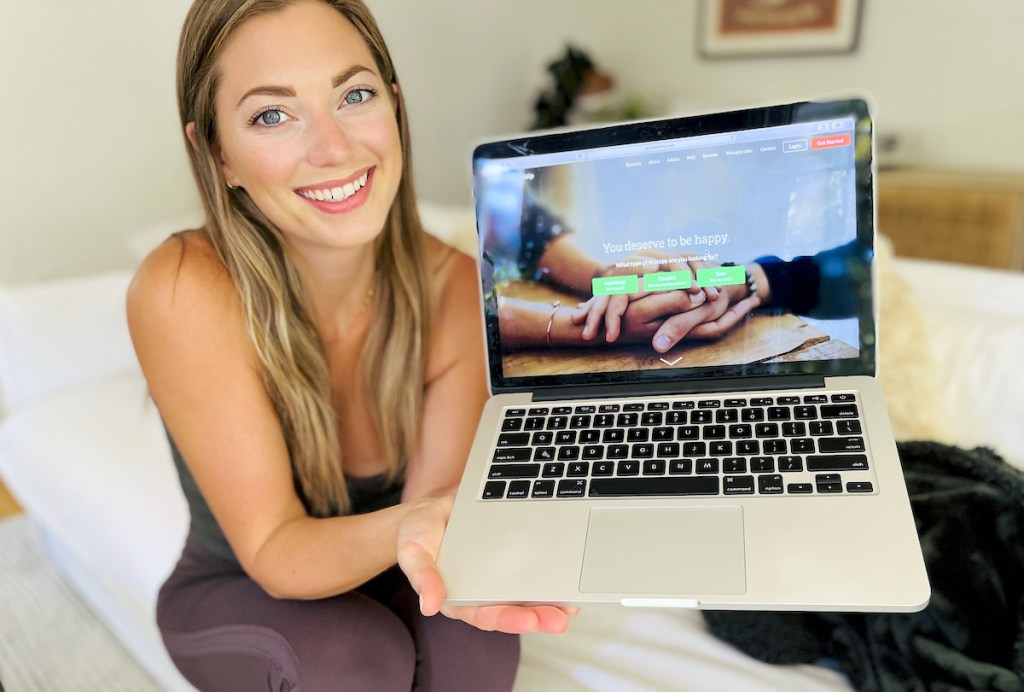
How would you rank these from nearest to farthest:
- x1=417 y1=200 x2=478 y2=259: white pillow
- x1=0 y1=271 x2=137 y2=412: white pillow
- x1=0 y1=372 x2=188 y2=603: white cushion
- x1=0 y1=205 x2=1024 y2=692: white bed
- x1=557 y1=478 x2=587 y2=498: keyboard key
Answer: x1=557 y1=478 x2=587 y2=498: keyboard key → x1=0 y1=205 x2=1024 y2=692: white bed → x1=0 y1=372 x2=188 y2=603: white cushion → x1=0 y1=271 x2=137 y2=412: white pillow → x1=417 y1=200 x2=478 y2=259: white pillow

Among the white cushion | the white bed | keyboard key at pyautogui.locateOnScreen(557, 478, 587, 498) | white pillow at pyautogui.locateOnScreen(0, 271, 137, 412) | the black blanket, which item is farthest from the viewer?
white pillow at pyautogui.locateOnScreen(0, 271, 137, 412)

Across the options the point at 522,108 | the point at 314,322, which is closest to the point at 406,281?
the point at 314,322

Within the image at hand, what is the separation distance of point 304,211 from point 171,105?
1.29 m

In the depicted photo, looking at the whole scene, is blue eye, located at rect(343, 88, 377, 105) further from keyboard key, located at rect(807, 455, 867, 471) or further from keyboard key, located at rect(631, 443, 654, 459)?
keyboard key, located at rect(807, 455, 867, 471)

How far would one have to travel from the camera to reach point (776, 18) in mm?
2832

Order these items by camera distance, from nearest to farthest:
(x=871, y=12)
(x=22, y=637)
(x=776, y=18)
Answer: (x=22, y=637) → (x=871, y=12) → (x=776, y=18)

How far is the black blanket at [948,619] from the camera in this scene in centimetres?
82

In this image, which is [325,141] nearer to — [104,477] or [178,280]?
[178,280]

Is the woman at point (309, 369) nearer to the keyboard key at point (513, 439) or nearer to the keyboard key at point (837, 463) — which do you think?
the keyboard key at point (513, 439)

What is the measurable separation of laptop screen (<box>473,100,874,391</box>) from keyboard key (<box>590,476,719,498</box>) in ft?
0.43

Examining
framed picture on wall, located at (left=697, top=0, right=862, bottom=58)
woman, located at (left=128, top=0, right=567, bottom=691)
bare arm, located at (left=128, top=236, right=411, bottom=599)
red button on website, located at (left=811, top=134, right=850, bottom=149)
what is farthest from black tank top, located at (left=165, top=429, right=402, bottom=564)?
framed picture on wall, located at (left=697, top=0, right=862, bottom=58)

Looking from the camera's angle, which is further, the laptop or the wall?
the wall

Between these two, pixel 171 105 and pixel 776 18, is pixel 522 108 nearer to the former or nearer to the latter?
pixel 776 18

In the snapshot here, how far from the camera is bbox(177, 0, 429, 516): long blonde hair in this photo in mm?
753
